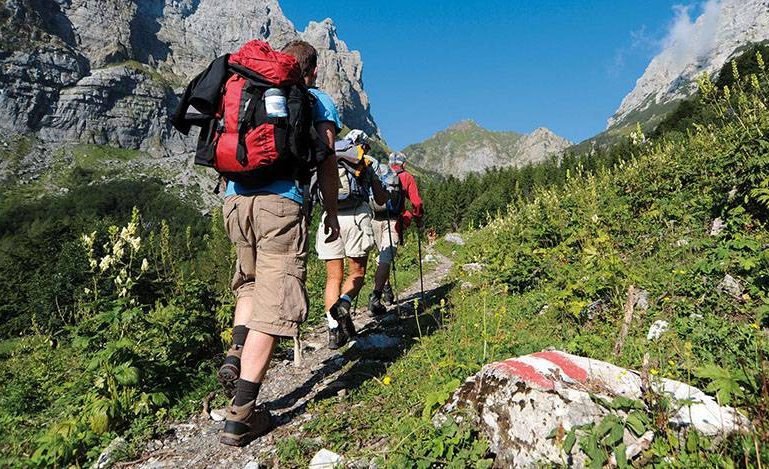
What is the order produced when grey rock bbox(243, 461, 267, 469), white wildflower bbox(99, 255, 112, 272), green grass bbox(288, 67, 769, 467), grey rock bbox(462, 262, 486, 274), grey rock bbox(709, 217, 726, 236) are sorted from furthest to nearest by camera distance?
grey rock bbox(462, 262, 486, 274), grey rock bbox(709, 217, 726, 236), white wildflower bbox(99, 255, 112, 272), grey rock bbox(243, 461, 267, 469), green grass bbox(288, 67, 769, 467)

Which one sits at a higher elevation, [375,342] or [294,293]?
[294,293]

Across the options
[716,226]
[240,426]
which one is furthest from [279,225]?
[716,226]

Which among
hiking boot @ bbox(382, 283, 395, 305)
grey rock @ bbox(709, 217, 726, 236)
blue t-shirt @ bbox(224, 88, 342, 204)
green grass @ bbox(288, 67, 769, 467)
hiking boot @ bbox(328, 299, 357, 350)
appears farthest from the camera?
hiking boot @ bbox(382, 283, 395, 305)

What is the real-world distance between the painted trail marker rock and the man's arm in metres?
1.90

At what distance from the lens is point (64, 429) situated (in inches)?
135

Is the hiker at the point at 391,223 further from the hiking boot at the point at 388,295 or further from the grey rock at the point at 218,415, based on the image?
the grey rock at the point at 218,415

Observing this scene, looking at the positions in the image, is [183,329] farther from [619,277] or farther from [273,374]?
[619,277]

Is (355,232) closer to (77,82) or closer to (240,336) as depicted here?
(240,336)

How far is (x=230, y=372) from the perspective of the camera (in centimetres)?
358

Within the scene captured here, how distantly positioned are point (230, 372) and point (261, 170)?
5.46 feet

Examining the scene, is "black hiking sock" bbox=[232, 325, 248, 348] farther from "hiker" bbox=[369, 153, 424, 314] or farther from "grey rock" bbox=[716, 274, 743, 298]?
"grey rock" bbox=[716, 274, 743, 298]

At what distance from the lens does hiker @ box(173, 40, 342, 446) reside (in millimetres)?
3227

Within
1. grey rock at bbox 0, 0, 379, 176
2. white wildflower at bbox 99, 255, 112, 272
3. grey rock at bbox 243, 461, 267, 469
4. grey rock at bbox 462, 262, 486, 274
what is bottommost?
grey rock at bbox 243, 461, 267, 469

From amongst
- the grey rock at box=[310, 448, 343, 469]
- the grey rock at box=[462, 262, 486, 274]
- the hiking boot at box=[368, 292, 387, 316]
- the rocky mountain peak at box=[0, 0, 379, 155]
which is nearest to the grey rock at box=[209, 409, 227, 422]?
the grey rock at box=[310, 448, 343, 469]
